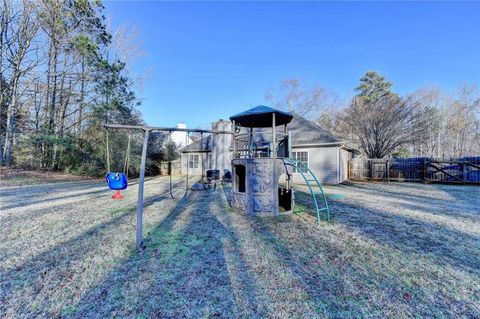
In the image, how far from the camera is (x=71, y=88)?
15.0 metres

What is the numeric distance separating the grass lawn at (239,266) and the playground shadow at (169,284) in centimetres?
1

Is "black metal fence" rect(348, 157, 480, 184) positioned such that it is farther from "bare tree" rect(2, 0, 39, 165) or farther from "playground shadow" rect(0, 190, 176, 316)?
"bare tree" rect(2, 0, 39, 165)

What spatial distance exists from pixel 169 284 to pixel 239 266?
0.97m

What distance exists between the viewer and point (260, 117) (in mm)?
6227

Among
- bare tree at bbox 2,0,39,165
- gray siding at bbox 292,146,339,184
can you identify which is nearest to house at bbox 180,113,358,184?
gray siding at bbox 292,146,339,184

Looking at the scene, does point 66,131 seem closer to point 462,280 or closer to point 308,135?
point 308,135

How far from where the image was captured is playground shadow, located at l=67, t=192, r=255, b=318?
2.08 metres

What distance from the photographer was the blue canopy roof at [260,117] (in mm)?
5625

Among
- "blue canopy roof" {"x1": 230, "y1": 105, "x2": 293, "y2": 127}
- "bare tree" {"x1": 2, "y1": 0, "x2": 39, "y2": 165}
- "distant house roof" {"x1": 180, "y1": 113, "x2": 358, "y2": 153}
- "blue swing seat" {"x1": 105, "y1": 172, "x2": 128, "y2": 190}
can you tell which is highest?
"bare tree" {"x1": 2, "y1": 0, "x2": 39, "y2": 165}

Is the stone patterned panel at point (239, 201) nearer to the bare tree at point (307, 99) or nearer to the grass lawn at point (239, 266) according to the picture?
the grass lawn at point (239, 266)

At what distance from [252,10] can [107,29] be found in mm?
12439

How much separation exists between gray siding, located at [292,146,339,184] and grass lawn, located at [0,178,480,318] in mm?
6697

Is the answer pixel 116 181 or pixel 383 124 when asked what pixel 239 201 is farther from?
pixel 383 124

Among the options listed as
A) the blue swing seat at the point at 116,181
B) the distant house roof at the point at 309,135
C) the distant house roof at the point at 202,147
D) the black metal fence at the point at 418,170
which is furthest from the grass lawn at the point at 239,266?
the distant house roof at the point at 202,147
